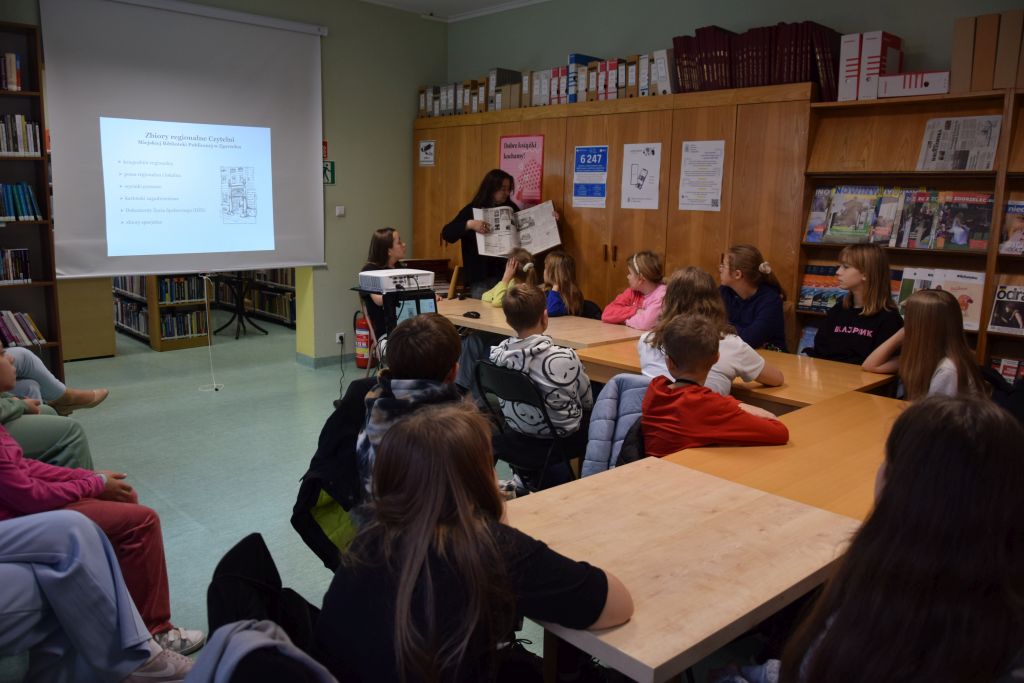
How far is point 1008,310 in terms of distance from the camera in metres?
3.79

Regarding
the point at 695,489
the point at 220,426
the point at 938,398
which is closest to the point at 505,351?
the point at 695,489

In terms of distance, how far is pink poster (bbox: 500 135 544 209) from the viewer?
5.79m

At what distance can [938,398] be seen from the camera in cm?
117

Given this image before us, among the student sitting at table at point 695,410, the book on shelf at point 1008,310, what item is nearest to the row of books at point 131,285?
the student sitting at table at point 695,410

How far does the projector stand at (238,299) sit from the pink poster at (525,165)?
3.49m

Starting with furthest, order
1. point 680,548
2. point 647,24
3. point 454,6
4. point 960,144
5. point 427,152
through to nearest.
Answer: point 427,152, point 454,6, point 647,24, point 960,144, point 680,548

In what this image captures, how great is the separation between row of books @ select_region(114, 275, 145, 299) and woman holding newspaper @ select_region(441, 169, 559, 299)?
137 inches

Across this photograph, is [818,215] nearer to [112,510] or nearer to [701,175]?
[701,175]

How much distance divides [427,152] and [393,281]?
282cm

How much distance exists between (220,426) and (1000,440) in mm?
4464

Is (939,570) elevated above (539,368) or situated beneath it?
elevated above

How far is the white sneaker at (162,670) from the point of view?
204 centimetres

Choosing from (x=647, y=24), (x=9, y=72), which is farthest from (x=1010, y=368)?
(x=9, y=72)

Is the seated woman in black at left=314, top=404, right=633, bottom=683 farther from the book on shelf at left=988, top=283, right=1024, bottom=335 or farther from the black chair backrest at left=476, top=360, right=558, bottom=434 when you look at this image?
the book on shelf at left=988, top=283, right=1024, bottom=335
